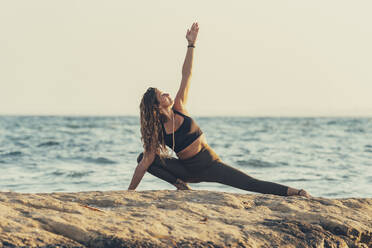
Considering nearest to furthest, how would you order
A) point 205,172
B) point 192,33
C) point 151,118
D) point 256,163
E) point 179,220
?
point 179,220
point 151,118
point 205,172
point 192,33
point 256,163

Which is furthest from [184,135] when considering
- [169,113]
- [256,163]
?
[256,163]

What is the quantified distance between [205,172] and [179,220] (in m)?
1.79

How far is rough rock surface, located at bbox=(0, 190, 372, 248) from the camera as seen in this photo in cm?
345

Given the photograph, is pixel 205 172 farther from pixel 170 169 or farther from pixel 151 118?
pixel 151 118

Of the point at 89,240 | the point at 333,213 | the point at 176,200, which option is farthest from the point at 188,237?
the point at 333,213

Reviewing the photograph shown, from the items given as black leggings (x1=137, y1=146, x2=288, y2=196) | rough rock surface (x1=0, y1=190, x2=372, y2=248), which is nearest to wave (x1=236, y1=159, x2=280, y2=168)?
black leggings (x1=137, y1=146, x2=288, y2=196)

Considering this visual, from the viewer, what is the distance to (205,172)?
18.5ft

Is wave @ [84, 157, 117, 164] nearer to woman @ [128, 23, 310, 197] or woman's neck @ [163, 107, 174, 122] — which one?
woman @ [128, 23, 310, 197]

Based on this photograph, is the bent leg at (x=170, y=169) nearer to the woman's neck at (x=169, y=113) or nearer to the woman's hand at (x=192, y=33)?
the woman's neck at (x=169, y=113)

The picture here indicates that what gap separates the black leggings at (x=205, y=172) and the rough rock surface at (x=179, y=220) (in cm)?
53

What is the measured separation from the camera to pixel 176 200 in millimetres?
4590

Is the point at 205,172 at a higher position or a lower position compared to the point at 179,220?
higher

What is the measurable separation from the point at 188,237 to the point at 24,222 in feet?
3.80

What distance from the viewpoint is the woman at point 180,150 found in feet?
17.7
